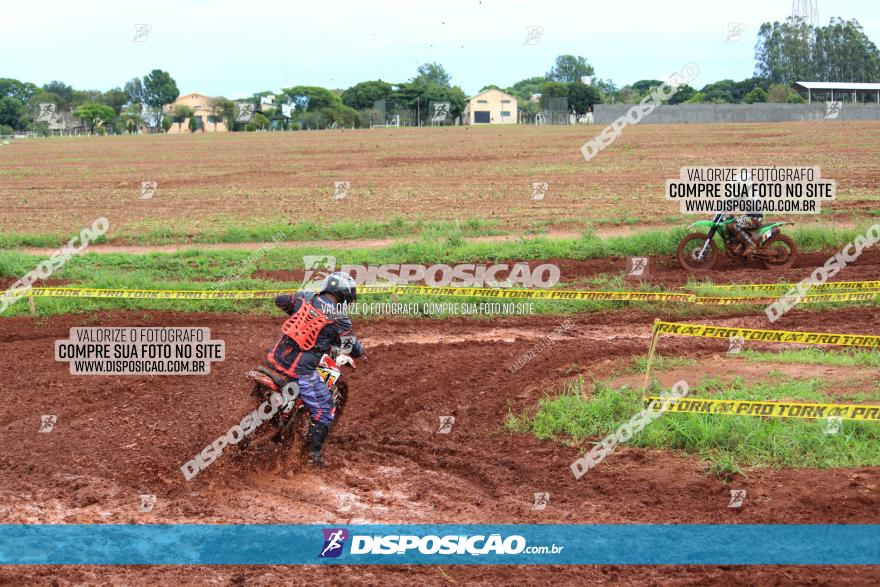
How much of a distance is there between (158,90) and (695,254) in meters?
131

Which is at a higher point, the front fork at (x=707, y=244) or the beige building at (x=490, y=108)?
the beige building at (x=490, y=108)

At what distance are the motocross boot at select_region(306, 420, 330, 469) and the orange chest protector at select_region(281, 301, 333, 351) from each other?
33.1 inches

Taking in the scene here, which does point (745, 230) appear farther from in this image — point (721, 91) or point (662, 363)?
point (721, 91)

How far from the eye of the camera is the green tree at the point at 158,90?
13364cm

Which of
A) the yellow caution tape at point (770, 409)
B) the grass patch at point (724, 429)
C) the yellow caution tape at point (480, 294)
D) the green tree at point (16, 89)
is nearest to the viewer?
the grass patch at point (724, 429)

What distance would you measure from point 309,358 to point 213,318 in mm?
6416

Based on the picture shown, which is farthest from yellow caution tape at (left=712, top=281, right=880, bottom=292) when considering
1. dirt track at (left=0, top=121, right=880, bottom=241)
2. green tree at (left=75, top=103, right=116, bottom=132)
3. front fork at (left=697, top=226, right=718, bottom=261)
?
green tree at (left=75, top=103, right=116, bottom=132)

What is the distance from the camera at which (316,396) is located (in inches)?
342

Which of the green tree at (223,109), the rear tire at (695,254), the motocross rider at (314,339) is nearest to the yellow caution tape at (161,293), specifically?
the rear tire at (695,254)

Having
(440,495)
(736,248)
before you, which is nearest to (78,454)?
(440,495)

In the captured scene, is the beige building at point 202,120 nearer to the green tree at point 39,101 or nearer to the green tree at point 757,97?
the green tree at point 39,101

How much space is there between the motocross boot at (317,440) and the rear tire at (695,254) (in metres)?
11.1

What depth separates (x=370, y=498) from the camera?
8.07m

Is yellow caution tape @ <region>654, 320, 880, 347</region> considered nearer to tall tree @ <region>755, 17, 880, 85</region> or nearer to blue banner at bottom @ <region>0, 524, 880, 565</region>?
blue banner at bottom @ <region>0, 524, 880, 565</region>
